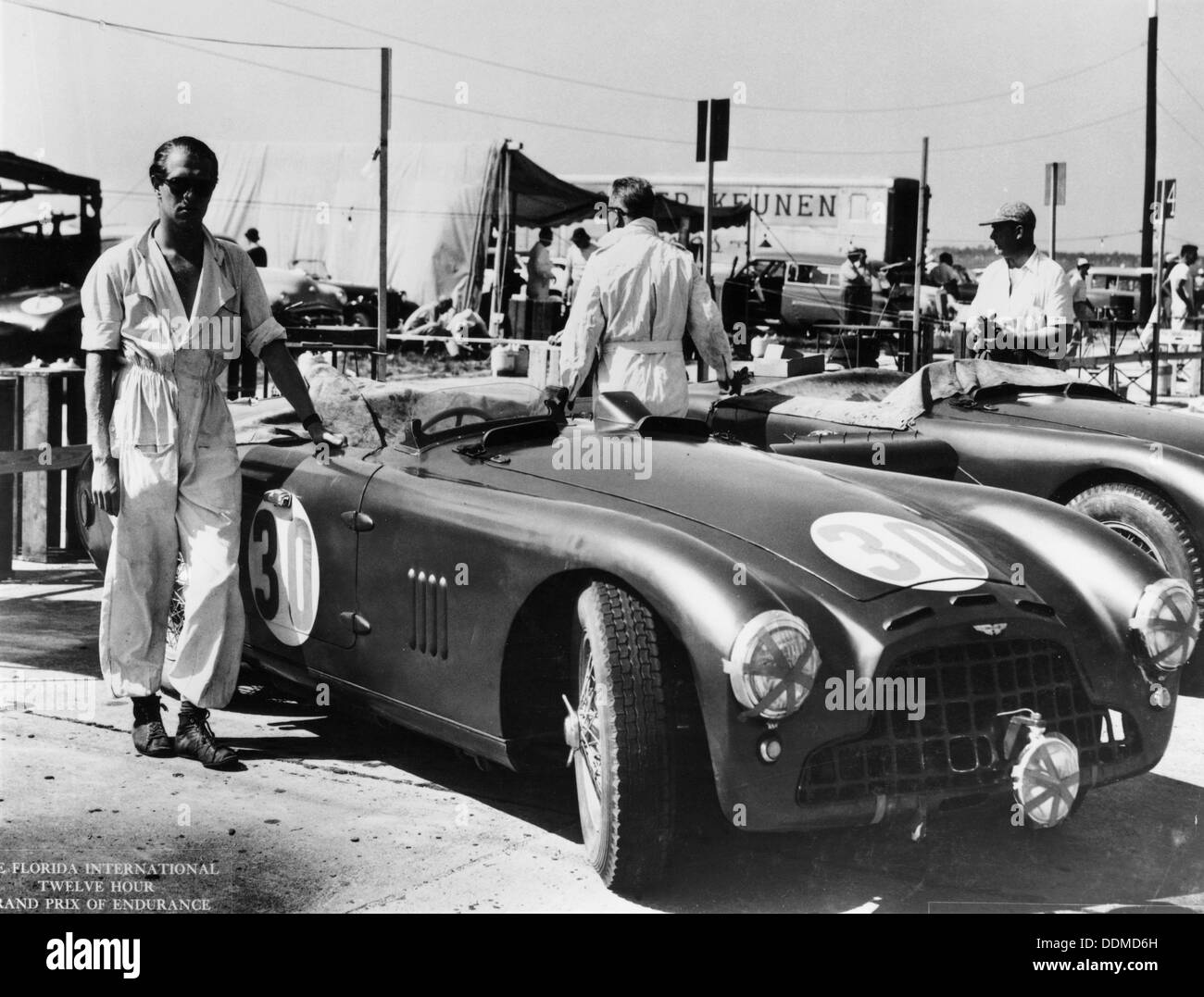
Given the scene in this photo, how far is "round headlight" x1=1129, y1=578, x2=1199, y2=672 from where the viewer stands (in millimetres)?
3662

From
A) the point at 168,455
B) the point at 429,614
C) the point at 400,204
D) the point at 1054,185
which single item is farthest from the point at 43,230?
the point at 429,614

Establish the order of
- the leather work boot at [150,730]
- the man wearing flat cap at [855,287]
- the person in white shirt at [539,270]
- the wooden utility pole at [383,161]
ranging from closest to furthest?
A: the leather work boot at [150,730] < the wooden utility pole at [383,161] < the person in white shirt at [539,270] < the man wearing flat cap at [855,287]

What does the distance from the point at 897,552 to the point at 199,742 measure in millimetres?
2150

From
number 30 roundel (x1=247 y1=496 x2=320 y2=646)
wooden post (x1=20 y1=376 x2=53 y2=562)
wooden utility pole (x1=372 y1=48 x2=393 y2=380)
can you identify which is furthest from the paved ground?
wooden utility pole (x1=372 y1=48 x2=393 y2=380)

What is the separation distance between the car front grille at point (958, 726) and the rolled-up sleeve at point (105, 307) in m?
2.43

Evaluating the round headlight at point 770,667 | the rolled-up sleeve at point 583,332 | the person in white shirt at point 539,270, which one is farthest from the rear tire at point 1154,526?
the person in white shirt at point 539,270

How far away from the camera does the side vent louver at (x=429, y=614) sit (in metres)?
3.86

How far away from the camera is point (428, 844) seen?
3727 millimetres

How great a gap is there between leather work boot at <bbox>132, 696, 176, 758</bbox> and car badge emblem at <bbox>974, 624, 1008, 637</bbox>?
2440 millimetres

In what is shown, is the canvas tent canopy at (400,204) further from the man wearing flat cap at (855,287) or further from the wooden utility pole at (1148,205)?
the wooden utility pole at (1148,205)

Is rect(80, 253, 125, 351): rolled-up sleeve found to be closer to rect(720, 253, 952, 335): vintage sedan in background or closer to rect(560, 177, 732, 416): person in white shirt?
rect(560, 177, 732, 416): person in white shirt
